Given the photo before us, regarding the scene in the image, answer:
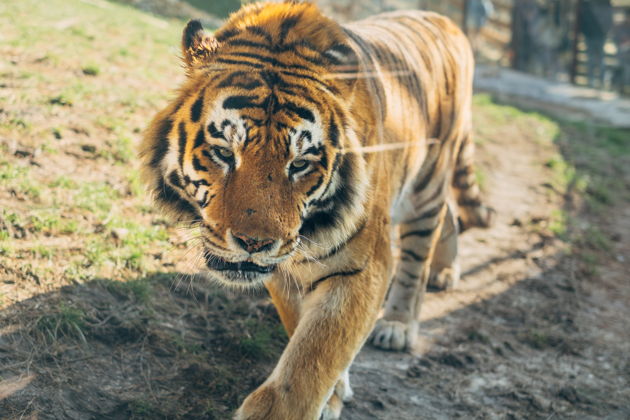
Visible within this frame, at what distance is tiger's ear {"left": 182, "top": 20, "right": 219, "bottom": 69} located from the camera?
2654mm

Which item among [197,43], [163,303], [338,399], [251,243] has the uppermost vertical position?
[197,43]

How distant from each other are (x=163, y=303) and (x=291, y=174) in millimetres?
1523

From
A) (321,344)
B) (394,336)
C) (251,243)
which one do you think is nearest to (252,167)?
(251,243)

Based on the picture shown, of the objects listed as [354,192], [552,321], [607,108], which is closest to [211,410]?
[354,192]

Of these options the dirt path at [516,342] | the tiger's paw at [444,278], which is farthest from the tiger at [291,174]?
the tiger's paw at [444,278]

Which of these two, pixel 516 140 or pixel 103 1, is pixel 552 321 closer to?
pixel 516 140

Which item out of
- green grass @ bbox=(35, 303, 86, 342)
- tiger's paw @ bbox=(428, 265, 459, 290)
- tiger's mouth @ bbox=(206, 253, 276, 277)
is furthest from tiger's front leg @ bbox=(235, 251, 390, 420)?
tiger's paw @ bbox=(428, 265, 459, 290)

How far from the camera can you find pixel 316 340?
2.71 meters

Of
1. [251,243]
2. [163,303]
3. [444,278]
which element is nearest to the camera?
[251,243]

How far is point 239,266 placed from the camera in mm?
2537

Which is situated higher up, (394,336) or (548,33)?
(394,336)

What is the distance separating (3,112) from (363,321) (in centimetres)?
315

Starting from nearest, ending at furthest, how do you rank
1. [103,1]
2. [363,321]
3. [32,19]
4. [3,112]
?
[363,321], [3,112], [32,19], [103,1]

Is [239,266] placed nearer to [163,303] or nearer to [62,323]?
[62,323]
